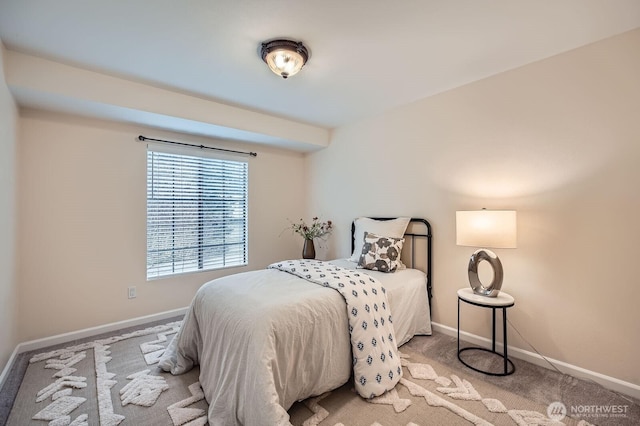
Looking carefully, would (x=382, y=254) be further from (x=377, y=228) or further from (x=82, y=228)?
(x=82, y=228)

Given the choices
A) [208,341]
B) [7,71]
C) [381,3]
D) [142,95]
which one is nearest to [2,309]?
[208,341]

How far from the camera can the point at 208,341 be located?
1.91 meters

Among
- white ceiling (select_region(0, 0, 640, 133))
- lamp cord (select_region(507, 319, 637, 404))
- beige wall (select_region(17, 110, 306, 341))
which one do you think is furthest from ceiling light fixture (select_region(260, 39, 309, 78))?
lamp cord (select_region(507, 319, 637, 404))

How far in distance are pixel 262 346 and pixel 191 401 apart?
2.48 feet

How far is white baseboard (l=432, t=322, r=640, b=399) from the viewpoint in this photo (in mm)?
1896

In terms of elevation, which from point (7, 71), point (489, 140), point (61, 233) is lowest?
point (61, 233)

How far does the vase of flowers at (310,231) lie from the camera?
399 centimetres

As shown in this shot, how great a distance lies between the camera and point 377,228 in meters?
3.14

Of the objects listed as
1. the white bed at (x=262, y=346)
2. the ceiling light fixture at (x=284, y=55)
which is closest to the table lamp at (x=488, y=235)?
the white bed at (x=262, y=346)

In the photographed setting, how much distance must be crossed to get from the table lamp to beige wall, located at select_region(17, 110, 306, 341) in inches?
Result: 122

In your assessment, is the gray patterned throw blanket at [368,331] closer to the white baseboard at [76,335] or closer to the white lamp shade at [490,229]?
the white lamp shade at [490,229]

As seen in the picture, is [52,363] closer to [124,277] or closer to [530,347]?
[124,277]

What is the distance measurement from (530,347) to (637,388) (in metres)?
0.59

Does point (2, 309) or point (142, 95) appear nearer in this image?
point (2, 309)
